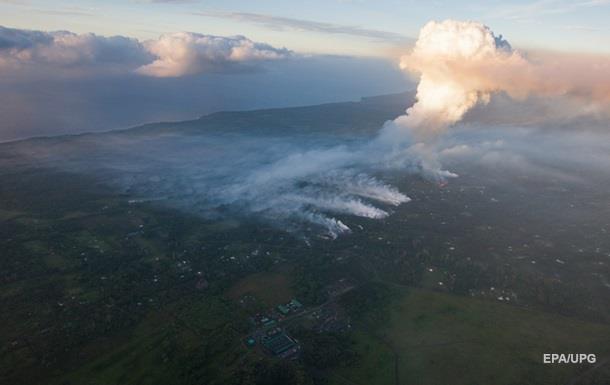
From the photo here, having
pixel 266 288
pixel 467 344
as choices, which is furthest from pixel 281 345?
pixel 467 344

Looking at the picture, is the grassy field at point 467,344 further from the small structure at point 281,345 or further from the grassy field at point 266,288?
the grassy field at point 266,288

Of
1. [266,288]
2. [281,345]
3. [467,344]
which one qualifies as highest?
[467,344]

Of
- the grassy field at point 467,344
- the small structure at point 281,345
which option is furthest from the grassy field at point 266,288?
the grassy field at point 467,344

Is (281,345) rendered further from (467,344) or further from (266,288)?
(467,344)

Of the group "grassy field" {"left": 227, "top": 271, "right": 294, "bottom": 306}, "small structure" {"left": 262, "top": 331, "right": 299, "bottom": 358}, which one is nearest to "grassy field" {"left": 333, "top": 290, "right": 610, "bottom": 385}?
"small structure" {"left": 262, "top": 331, "right": 299, "bottom": 358}

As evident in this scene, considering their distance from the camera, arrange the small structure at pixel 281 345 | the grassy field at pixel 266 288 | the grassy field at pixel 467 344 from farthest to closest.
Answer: the grassy field at pixel 266 288, the small structure at pixel 281 345, the grassy field at pixel 467 344

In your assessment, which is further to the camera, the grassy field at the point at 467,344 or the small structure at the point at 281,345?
the small structure at the point at 281,345

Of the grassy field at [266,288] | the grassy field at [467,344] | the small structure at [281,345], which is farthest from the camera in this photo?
the grassy field at [266,288]

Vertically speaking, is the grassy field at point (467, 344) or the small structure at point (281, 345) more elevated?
the grassy field at point (467, 344)

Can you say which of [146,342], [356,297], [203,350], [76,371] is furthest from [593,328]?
[76,371]
